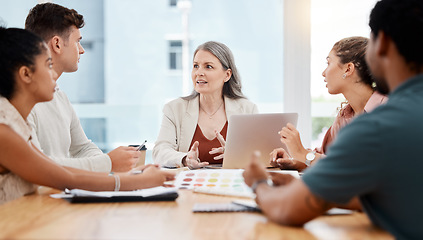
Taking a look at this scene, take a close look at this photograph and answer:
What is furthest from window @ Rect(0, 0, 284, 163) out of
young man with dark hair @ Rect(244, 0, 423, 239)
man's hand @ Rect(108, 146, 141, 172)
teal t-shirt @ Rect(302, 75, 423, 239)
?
teal t-shirt @ Rect(302, 75, 423, 239)

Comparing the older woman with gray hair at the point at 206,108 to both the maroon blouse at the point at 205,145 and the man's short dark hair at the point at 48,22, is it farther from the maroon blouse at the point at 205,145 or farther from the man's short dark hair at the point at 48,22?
the man's short dark hair at the point at 48,22

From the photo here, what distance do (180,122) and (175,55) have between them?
101 centimetres

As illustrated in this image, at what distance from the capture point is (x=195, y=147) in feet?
8.34

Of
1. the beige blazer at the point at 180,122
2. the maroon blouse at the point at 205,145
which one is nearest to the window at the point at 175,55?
the beige blazer at the point at 180,122

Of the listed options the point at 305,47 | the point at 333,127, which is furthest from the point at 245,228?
the point at 305,47

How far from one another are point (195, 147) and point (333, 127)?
0.87 meters

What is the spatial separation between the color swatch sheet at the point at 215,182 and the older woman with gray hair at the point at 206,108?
814 mm

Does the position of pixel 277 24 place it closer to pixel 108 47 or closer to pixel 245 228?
pixel 108 47

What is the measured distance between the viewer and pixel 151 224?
3.88 feet

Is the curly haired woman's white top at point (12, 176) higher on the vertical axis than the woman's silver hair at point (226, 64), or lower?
lower

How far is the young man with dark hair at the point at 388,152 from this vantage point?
2.98 ft

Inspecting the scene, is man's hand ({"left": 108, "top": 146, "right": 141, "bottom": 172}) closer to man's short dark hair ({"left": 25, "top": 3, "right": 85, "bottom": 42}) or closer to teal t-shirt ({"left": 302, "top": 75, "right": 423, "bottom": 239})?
Result: man's short dark hair ({"left": 25, "top": 3, "right": 85, "bottom": 42})

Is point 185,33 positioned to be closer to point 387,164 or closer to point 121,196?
point 121,196

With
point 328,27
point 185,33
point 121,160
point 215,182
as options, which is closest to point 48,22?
point 121,160
